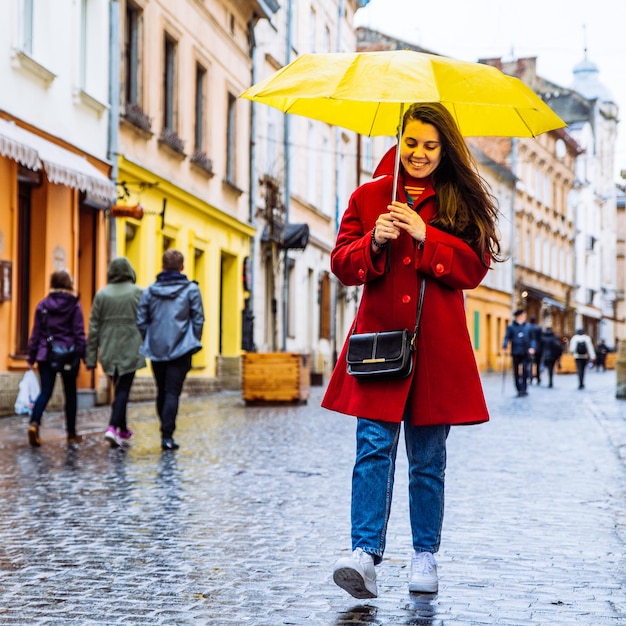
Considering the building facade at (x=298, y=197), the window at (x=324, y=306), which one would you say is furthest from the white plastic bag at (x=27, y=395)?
the window at (x=324, y=306)

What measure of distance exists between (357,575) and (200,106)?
68.3ft

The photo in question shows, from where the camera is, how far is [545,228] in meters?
70.2

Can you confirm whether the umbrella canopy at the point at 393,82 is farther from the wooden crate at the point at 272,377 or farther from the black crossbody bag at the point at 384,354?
the wooden crate at the point at 272,377

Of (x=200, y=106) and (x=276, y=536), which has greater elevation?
(x=200, y=106)

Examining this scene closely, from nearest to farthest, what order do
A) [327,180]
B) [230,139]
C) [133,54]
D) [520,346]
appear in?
[133,54] → [520,346] → [230,139] → [327,180]

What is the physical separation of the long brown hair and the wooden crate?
14.5m

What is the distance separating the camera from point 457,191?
16.4ft

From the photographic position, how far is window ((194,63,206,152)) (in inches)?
966

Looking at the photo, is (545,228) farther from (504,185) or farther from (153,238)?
(153,238)

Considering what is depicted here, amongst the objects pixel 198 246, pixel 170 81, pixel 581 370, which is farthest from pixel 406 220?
pixel 581 370

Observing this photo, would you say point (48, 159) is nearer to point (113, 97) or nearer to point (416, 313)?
point (113, 97)

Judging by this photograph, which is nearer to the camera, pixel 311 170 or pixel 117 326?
pixel 117 326

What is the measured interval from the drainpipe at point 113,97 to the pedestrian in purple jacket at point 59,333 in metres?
7.26

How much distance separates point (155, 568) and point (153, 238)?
16.1 meters
